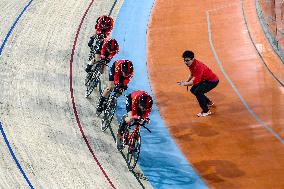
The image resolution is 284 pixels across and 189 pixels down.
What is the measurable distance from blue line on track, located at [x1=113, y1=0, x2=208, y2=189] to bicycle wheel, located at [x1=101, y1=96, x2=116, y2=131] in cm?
63

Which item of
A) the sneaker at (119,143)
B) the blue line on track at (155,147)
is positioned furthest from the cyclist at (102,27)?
the sneaker at (119,143)

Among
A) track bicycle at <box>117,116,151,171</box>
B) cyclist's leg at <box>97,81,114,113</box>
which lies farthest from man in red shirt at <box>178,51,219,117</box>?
track bicycle at <box>117,116,151,171</box>

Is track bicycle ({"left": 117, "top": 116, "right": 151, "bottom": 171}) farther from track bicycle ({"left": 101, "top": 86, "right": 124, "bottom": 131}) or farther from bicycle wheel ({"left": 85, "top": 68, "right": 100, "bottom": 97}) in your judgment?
bicycle wheel ({"left": 85, "top": 68, "right": 100, "bottom": 97})

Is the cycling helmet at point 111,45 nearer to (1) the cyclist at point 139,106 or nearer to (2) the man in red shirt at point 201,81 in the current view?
(2) the man in red shirt at point 201,81

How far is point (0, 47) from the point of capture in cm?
1598

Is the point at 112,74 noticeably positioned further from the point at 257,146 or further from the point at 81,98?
the point at 257,146

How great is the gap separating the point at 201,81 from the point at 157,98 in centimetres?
160

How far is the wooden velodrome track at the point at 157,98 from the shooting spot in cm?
1158

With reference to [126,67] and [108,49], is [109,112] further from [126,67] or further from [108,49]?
[126,67]

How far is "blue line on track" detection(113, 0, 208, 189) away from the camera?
11562 mm

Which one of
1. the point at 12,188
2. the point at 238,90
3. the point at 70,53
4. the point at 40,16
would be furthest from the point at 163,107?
the point at 40,16

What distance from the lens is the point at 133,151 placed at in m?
11.6

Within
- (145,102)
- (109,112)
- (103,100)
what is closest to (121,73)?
(103,100)

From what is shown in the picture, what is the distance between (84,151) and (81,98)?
2.22 meters
